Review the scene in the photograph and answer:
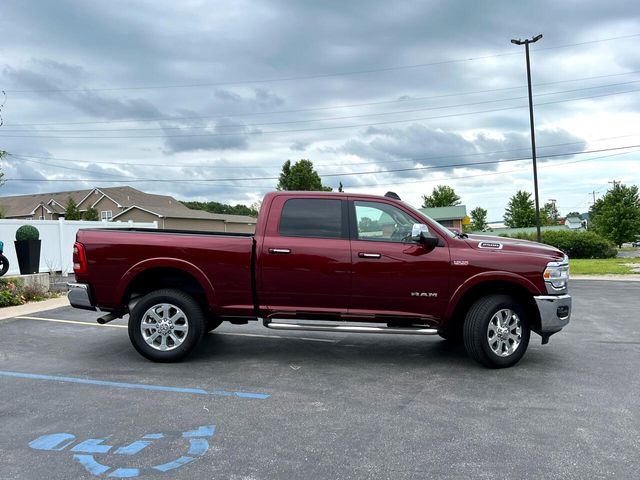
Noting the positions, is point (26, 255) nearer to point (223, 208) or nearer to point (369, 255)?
point (369, 255)

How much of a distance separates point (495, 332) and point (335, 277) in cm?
192

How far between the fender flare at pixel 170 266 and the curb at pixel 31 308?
14.9 feet

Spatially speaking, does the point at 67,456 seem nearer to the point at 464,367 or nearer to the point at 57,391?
the point at 57,391

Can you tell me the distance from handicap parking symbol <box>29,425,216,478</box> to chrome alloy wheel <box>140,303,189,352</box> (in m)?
2.06

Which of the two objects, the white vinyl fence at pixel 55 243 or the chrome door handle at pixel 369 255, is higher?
the white vinyl fence at pixel 55 243

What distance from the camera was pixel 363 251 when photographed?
592 centimetres

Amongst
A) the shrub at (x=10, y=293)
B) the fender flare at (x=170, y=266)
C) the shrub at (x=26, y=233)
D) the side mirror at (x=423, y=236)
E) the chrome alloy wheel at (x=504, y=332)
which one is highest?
the shrub at (x=26, y=233)

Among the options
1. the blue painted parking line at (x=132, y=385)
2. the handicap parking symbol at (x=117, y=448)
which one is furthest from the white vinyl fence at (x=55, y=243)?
the handicap parking symbol at (x=117, y=448)

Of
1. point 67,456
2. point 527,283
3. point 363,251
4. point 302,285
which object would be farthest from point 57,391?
point 527,283

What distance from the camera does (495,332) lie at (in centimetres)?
587

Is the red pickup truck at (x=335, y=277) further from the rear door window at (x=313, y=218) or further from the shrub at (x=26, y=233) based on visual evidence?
the shrub at (x=26, y=233)

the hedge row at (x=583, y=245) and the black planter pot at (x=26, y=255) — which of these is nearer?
the black planter pot at (x=26, y=255)

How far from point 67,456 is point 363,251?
350cm

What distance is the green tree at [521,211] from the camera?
73.6 meters
